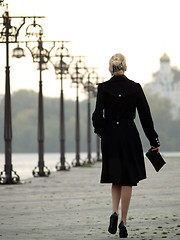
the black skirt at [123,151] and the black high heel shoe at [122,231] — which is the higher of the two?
the black skirt at [123,151]

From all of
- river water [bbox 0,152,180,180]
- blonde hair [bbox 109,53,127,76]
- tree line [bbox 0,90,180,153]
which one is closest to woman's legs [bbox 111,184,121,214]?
blonde hair [bbox 109,53,127,76]

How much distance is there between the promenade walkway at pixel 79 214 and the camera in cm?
1215

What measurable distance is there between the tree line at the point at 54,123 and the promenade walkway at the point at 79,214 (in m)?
133

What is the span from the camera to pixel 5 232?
12586 millimetres

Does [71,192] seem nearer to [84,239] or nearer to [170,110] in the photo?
[84,239]

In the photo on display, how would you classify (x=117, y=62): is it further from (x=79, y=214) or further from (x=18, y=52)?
(x=18, y=52)

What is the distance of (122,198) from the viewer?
11469mm

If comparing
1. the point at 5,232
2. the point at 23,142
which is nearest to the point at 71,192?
the point at 5,232

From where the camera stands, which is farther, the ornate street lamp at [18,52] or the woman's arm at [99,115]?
the ornate street lamp at [18,52]

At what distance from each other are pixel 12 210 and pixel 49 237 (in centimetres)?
486

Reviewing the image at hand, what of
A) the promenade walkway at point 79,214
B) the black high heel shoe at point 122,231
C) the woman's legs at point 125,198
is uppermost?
the woman's legs at point 125,198

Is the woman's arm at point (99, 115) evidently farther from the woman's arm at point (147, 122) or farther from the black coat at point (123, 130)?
the woman's arm at point (147, 122)

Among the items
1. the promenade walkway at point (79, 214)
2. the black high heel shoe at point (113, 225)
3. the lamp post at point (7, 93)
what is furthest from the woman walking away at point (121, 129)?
the lamp post at point (7, 93)

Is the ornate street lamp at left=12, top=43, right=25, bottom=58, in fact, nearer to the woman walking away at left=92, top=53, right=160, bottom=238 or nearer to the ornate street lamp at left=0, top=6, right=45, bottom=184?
the ornate street lamp at left=0, top=6, right=45, bottom=184
